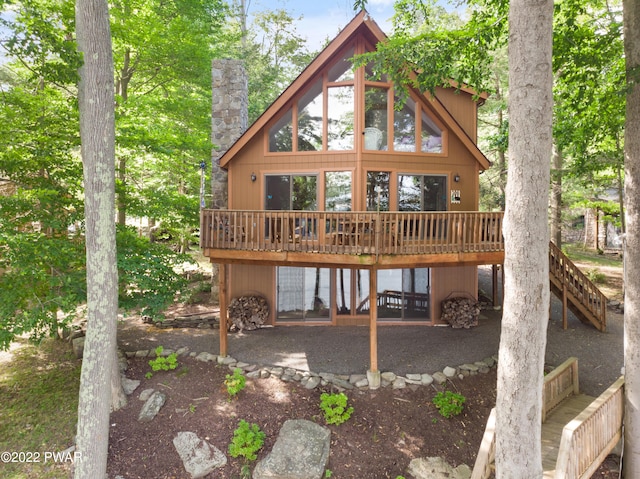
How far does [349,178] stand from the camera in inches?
385

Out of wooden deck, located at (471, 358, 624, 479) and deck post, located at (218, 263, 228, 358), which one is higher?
deck post, located at (218, 263, 228, 358)

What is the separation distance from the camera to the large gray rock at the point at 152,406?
696cm

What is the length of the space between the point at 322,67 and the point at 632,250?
7905mm

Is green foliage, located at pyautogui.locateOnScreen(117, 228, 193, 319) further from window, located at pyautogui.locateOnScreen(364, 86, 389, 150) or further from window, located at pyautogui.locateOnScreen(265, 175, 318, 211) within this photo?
window, located at pyautogui.locateOnScreen(364, 86, 389, 150)

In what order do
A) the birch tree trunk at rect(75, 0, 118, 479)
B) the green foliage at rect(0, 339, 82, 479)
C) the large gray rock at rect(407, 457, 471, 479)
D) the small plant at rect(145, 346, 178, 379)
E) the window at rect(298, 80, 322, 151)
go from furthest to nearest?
the window at rect(298, 80, 322, 151), the small plant at rect(145, 346, 178, 379), the green foliage at rect(0, 339, 82, 479), the large gray rock at rect(407, 457, 471, 479), the birch tree trunk at rect(75, 0, 118, 479)

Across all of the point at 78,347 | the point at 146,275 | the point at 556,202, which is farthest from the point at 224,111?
the point at 556,202

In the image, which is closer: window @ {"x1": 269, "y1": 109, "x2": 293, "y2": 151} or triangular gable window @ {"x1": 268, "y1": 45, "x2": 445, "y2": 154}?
triangular gable window @ {"x1": 268, "y1": 45, "x2": 445, "y2": 154}

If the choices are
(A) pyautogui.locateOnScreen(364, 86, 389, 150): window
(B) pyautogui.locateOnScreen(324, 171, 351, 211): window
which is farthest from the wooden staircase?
(B) pyautogui.locateOnScreen(324, 171, 351, 211): window

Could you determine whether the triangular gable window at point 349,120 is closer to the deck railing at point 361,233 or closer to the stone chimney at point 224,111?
the stone chimney at point 224,111

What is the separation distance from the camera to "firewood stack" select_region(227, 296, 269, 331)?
34.3 ft

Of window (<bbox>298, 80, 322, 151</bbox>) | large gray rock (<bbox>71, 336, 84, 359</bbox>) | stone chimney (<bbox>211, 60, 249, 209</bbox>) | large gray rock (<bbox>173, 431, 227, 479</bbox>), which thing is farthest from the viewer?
stone chimney (<bbox>211, 60, 249, 209</bbox>)

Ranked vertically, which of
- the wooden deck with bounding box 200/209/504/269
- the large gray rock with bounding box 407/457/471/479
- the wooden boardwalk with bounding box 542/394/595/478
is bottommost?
the large gray rock with bounding box 407/457/471/479

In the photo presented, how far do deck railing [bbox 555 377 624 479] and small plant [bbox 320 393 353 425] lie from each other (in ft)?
11.3

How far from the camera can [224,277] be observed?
28.8ft
